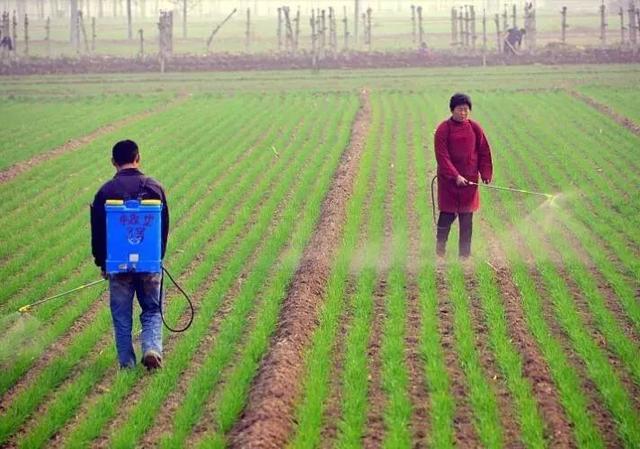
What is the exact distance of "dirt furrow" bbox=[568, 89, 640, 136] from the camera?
20.7 metres

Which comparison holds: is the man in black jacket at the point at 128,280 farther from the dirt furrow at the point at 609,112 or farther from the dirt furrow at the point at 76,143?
the dirt furrow at the point at 609,112

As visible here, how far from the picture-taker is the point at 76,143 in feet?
68.1

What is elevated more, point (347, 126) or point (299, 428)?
point (347, 126)

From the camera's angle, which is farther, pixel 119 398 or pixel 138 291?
pixel 138 291

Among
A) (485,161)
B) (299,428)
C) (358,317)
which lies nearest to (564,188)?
(485,161)

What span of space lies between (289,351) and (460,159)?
4.03 meters

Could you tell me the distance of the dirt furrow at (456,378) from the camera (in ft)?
18.8

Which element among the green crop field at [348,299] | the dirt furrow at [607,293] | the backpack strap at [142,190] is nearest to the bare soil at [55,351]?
the green crop field at [348,299]

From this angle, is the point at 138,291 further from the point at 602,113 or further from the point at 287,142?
the point at 602,113

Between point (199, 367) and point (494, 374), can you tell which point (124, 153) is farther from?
point (494, 374)

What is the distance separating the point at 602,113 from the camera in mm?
23578

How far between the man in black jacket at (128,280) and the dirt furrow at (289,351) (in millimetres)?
925

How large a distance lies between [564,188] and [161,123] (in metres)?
12.8

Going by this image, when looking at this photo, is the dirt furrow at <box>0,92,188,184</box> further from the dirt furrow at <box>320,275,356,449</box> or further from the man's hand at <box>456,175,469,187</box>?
the dirt furrow at <box>320,275,356,449</box>
